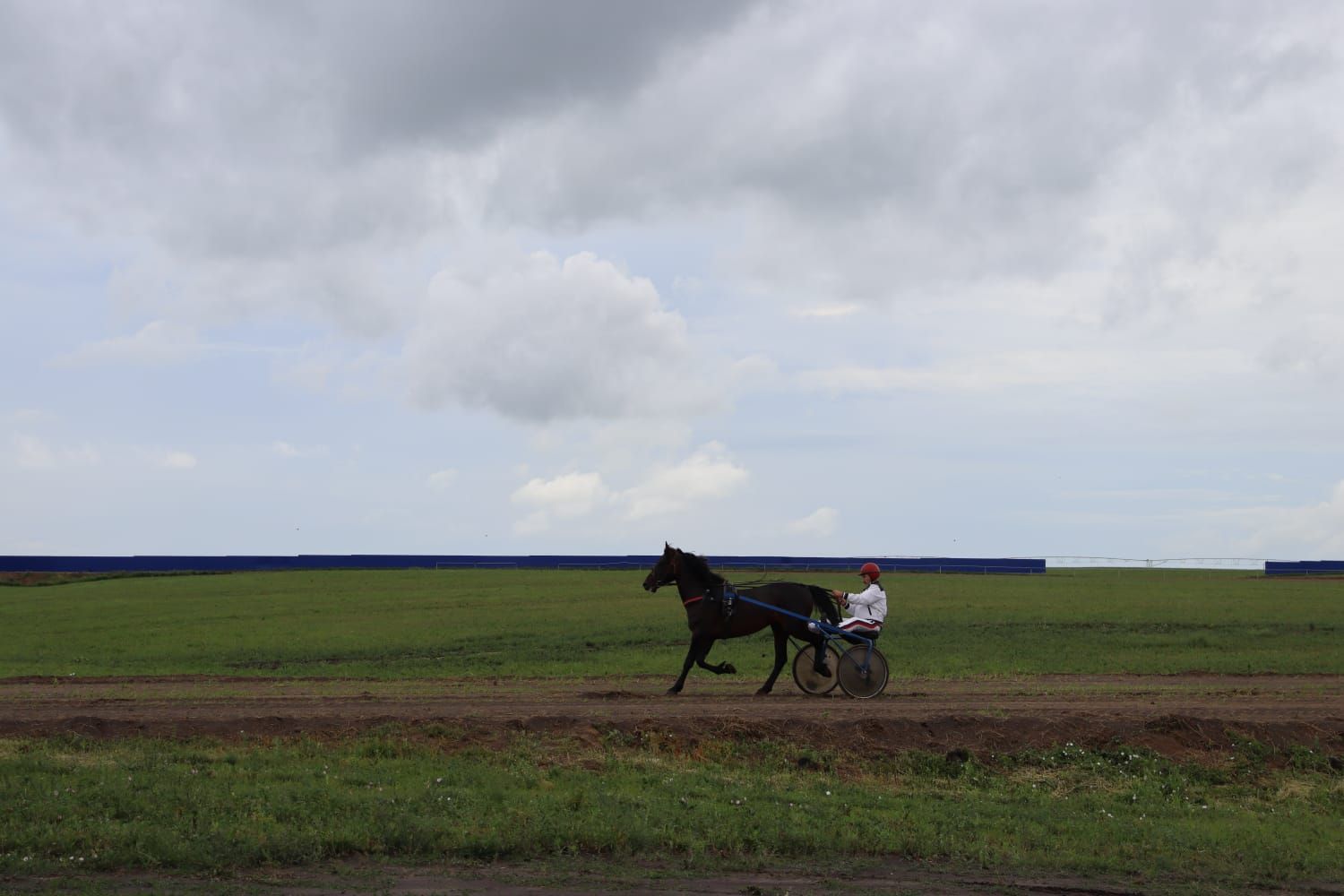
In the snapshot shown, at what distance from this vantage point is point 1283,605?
147ft

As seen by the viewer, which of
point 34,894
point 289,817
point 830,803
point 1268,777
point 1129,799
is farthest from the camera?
point 1268,777

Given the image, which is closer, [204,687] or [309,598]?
[204,687]

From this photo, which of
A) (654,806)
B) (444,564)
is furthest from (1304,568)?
(654,806)

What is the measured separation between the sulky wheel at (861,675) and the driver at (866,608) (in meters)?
0.30

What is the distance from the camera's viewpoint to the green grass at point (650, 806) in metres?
10.7

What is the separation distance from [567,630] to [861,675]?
17528 mm

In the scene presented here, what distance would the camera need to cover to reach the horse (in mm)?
19438

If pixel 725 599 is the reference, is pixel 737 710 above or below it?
below

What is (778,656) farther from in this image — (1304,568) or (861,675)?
(1304,568)

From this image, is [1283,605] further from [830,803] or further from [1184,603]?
[830,803]

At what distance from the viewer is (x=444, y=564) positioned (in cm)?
9144

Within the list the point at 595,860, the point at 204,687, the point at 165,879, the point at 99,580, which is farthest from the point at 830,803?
the point at 99,580

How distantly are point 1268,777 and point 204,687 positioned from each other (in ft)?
51.7

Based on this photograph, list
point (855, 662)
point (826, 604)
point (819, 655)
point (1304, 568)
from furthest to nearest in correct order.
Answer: point (1304, 568) < point (826, 604) < point (819, 655) < point (855, 662)
